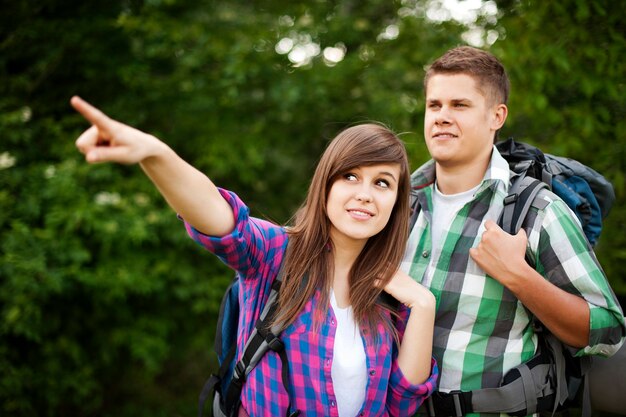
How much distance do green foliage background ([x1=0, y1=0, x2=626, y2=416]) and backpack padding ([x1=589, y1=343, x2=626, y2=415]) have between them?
51.6 inches

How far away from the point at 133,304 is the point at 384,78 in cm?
292

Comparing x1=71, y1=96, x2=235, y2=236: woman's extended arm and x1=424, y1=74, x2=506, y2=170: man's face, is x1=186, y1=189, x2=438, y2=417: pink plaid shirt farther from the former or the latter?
x1=424, y1=74, x2=506, y2=170: man's face

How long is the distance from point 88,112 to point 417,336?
127cm

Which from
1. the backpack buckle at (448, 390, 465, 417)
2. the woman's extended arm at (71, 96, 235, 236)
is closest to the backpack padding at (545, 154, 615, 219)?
the backpack buckle at (448, 390, 465, 417)

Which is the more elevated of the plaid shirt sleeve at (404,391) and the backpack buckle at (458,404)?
the plaid shirt sleeve at (404,391)

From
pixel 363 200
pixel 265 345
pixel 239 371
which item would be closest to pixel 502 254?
pixel 363 200

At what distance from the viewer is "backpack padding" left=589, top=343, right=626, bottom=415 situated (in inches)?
86.3

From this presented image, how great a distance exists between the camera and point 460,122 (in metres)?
2.20

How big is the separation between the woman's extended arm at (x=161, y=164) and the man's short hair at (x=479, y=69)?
112 cm

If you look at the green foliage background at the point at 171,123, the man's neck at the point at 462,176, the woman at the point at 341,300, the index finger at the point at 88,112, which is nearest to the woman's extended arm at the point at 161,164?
the index finger at the point at 88,112

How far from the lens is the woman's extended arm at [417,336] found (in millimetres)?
1927

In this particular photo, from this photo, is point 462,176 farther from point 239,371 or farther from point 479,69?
point 239,371

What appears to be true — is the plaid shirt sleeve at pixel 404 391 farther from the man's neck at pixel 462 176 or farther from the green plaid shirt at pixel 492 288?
the man's neck at pixel 462 176

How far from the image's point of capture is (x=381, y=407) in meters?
1.92
